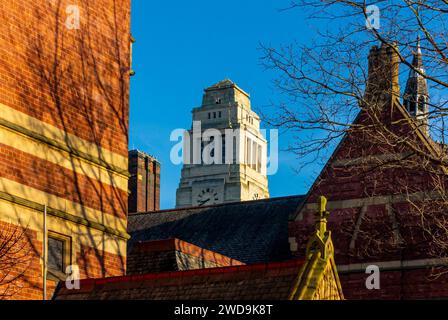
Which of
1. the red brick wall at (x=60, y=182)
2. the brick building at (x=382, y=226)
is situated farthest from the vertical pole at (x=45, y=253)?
the brick building at (x=382, y=226)

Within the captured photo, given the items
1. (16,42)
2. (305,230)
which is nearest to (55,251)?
(16,42)

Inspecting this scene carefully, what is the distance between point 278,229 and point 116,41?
54.4 feet

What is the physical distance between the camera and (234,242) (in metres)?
46.8

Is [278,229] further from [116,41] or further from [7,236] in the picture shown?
[7,236]

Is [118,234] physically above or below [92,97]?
below

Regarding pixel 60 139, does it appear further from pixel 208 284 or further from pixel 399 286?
pixel 399 286

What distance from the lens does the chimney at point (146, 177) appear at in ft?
301

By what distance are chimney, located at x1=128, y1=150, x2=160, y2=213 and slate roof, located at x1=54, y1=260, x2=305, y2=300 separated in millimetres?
63426

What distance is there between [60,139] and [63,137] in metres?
0.17

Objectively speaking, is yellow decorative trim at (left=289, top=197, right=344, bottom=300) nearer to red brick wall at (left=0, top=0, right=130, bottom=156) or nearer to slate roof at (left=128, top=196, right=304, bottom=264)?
red brick wall at (left=0, top=0, right=130, bottom=156)

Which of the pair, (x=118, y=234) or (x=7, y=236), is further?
(x=118, y=234)
